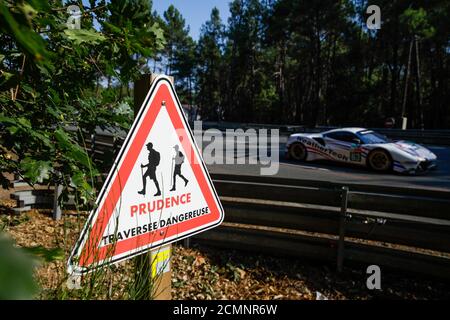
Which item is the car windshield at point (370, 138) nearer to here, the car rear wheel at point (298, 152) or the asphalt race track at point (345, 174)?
the asphalt race track at point (345, 174)

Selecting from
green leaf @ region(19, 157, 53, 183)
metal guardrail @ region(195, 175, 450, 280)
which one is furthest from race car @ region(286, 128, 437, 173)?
green leaf @ region(19, 157, 53, 183)

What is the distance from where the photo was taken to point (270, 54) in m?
62.2

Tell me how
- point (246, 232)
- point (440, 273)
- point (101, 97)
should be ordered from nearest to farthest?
point (101, 97) < point (440, 273) < point (246, 232)

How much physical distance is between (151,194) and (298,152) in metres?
12.8

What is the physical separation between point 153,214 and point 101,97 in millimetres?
1267

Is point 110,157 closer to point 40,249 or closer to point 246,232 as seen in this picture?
point 40,249

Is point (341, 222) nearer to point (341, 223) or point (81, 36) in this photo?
point (341, 223)

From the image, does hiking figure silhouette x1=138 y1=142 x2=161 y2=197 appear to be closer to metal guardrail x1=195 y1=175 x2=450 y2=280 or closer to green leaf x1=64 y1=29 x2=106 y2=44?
green leaf x1=64 y1=29 x2=106 y2=44

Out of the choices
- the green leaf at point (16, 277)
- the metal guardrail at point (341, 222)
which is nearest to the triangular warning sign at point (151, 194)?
the green leaf at point (16, 277)

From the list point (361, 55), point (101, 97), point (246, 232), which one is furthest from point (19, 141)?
point (361, 55)

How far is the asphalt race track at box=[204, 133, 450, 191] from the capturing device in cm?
1000

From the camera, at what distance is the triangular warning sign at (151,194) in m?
1.45

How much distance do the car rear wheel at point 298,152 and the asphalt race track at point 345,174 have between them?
332 mm

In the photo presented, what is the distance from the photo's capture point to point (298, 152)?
14.0 meters
